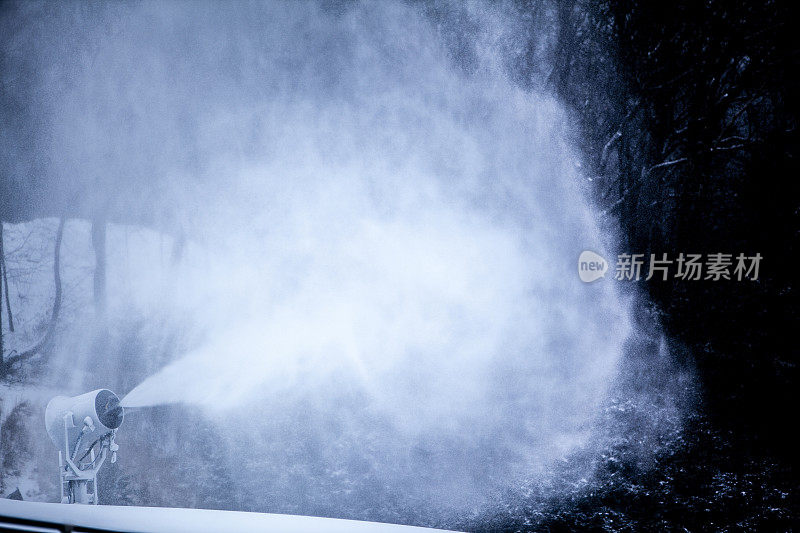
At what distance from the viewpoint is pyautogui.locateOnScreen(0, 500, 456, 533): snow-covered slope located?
6.07ft

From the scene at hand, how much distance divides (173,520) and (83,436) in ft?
1.97

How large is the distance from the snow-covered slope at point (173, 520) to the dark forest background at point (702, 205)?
2.55 ft

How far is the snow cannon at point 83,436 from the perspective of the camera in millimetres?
2105

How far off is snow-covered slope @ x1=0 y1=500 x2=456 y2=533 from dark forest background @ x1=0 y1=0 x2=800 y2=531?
78 cm

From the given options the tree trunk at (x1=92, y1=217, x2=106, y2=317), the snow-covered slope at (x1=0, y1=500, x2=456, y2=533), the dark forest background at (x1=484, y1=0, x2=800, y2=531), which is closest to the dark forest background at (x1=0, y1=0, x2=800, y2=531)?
the dark forest background at (x1=484, y1=0, x2=800, y2=531)

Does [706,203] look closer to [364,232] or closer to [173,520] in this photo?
[364,232]

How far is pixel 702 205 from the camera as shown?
1801 mm

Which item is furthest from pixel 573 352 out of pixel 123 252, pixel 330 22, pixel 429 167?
pixel 123 252

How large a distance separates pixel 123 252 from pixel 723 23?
2741 mm

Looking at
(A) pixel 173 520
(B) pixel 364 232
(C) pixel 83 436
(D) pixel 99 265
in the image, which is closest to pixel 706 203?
(B) pixel 364 232

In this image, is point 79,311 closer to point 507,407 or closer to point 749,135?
point 507,407

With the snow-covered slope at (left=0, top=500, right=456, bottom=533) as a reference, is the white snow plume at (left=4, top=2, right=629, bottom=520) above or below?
above

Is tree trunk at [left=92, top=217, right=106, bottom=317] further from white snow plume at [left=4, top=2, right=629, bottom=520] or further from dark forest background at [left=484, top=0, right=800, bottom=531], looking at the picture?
dark forest background at [left=484, top=0, right=800, bottom=531]

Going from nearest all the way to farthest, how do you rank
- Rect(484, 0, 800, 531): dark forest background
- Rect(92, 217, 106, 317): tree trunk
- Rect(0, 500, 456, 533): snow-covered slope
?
1. Rect(484, 0, 800, 531): dark forest background
2. Rect(0, 500, 456, 533): snow-covered slope
3. Rect(92, 217, 106, 317): tree trunk
